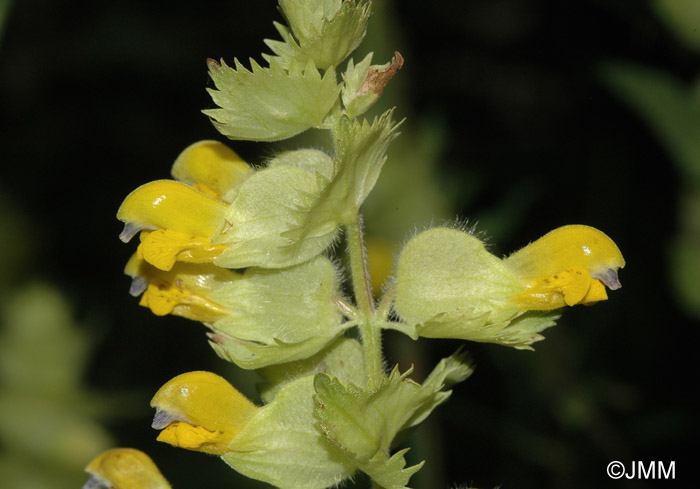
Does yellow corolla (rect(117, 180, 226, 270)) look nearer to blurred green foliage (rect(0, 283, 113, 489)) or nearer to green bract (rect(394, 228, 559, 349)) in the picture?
green bract (rect(394, 228, 559, 349))

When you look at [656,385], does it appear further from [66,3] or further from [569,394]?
[66,3]

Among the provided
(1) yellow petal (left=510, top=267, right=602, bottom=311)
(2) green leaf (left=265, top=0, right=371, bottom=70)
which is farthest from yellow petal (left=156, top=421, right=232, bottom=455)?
(2) green leaf (left=265, top=0, right=371, bottom=70)

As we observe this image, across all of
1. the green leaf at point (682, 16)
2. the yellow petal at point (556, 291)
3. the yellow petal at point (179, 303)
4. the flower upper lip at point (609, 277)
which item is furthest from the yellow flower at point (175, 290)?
the green leaf at point (682, 16)

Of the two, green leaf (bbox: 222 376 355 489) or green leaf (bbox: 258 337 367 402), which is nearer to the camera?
green leaf (bbox: 222 376 355 489)

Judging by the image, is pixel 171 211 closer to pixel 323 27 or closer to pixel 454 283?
pixel 323 27

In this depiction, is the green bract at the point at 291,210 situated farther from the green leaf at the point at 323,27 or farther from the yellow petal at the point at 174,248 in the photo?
the green leaf at the point at 323,27

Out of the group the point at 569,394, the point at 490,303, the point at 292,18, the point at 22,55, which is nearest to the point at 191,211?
the point at 292,18

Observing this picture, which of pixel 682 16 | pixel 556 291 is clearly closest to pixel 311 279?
pixel 556 291
